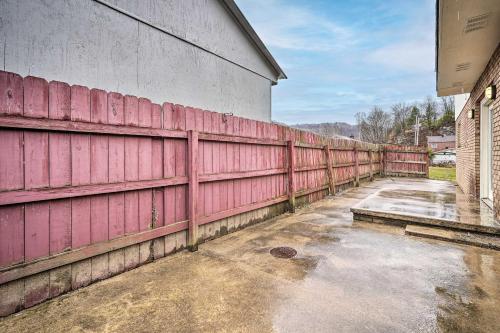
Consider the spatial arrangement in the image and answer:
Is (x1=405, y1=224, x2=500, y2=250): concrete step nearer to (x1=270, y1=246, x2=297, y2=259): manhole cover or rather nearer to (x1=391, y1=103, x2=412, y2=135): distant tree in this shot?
(x1=270, y1=246, x2=297, y2=259): manhole cover

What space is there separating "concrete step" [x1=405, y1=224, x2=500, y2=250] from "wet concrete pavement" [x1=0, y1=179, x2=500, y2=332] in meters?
0.19

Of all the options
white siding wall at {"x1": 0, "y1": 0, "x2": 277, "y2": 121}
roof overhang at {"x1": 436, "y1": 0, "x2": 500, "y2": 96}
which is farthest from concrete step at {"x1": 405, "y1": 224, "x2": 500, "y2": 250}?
white siding wall at {"x1": 0, "y1": 0, "x2": 277, "y2": 121}

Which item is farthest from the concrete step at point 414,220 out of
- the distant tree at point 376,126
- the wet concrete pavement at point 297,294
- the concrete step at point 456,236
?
the distant tree at point 376,126

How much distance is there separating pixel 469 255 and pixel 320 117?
299 feet

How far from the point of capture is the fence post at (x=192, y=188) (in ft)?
10.8

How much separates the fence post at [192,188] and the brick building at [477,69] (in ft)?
12.1

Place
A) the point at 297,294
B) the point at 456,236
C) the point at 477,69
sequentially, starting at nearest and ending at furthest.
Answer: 1. the point at 297,294
2. the point at 456,236
3. the point at 477,69

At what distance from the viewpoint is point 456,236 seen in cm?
363

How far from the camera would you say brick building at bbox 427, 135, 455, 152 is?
49.6 metres

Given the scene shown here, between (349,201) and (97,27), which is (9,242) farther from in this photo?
(349,201)

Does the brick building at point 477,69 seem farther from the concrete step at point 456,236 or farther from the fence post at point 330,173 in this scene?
the fence post at point 330,173

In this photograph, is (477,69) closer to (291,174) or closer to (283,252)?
(291,174)

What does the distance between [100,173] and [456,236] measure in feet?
15.6

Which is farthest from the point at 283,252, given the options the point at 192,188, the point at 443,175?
the point at 443,175
